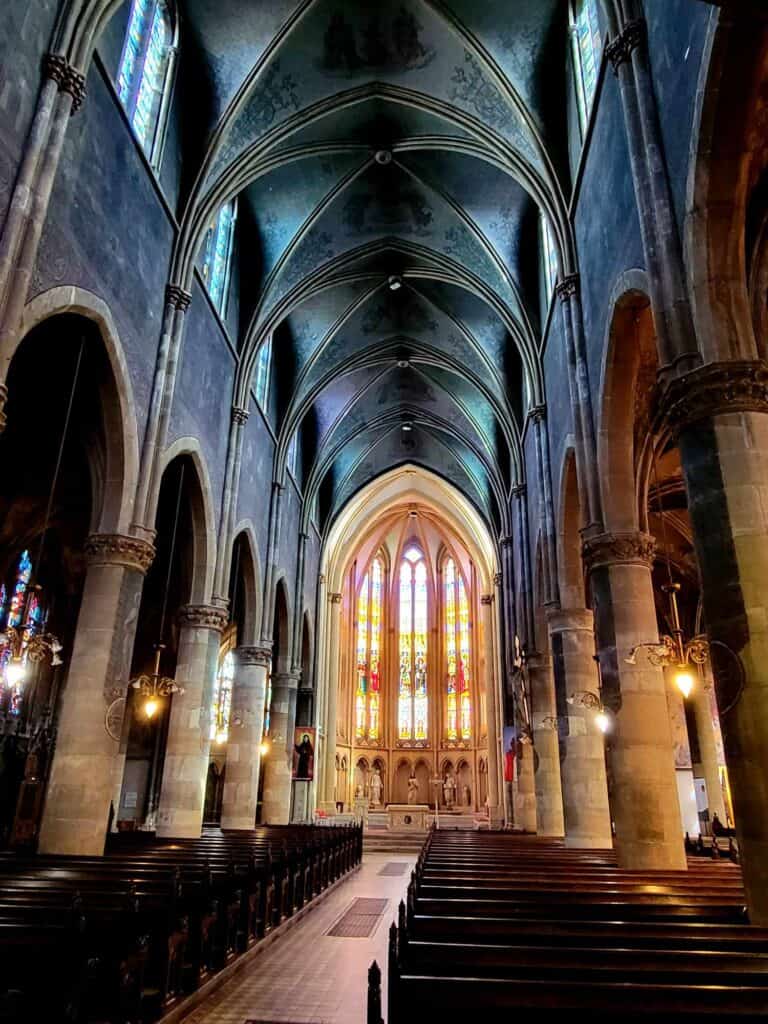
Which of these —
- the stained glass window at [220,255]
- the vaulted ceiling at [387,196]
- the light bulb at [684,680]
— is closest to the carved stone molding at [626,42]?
the vaulted ceiling at [387,196]

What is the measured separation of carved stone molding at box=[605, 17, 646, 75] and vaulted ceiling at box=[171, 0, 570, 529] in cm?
491

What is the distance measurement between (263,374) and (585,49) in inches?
509

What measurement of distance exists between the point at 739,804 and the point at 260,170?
53.2ft

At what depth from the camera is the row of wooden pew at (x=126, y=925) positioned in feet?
14.5

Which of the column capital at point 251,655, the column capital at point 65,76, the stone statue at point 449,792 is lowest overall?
the stone statue at point 449,792

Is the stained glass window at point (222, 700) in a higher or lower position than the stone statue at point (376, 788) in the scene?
higher

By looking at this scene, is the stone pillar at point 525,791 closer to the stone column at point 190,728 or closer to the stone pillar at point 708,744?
the stone pillar at point 708,744

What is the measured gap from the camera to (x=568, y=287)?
14.4 metres

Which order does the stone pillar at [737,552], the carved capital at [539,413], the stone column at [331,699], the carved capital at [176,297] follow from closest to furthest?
the stone pillar at [737,552] → the carved capital at [176,297] → the carved capital at [539,413] → the stone column at [331,699]

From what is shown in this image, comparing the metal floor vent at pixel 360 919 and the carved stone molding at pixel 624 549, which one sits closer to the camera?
the metal floor vent at pixel 360 919

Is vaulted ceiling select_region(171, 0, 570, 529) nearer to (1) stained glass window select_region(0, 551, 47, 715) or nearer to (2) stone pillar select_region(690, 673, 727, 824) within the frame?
(1) stained glass window select_region(0, 551, 47, 715)

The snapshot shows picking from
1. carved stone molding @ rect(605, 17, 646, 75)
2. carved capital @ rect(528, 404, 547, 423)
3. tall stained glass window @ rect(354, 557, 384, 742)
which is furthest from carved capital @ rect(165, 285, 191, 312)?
tall stained glass window @ rect(354, 557, 384, 742)

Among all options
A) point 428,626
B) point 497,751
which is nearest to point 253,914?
point 497,751

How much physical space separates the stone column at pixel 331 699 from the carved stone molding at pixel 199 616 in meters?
20.4
